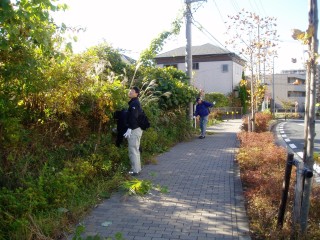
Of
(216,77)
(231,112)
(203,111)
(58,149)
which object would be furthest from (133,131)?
(216,77)

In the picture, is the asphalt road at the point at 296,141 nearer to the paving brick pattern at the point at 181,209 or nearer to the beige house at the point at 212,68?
the paving brick pattern at the point at 181,209

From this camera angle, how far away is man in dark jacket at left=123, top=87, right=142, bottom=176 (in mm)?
7098

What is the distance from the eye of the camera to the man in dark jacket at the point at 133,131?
23.3 ft

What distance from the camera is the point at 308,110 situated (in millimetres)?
4051

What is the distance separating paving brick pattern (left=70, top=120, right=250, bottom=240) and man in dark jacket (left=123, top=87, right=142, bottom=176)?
0.98 feet

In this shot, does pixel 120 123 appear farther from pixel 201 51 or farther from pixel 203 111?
pixel 201 51

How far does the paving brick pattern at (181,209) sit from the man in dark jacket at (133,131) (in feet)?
0.98

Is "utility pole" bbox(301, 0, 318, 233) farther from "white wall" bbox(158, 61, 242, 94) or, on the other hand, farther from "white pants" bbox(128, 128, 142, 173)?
"white wall" bbox(158, 61, 242, 94)

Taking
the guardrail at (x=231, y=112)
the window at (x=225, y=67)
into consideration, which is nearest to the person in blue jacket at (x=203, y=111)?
the guardrail at (x=231, y=112)

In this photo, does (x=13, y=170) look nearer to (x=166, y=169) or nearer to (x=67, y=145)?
(x=67, y=145)

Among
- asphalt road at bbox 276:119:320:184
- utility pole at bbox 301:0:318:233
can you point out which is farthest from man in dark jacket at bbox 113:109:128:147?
asphalt road at bbox 276:119:320:184

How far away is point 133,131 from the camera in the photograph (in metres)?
7.18

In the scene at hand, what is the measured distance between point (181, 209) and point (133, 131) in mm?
2377

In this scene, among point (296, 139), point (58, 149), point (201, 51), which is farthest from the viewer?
point (201, 51)
